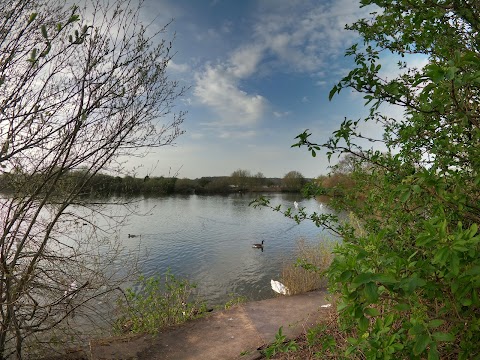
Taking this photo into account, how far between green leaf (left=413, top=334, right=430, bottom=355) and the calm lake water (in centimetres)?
623

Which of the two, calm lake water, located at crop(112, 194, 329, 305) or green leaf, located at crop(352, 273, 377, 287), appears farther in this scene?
calm lake water, located at crop(112, 194, 329, 305)

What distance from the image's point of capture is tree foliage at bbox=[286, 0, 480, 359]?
1135 millimetres

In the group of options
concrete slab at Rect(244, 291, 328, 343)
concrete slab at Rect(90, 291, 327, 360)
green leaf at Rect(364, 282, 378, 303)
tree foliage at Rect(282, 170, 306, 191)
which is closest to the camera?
green leaf at Rect(364, 282, 378, 303)

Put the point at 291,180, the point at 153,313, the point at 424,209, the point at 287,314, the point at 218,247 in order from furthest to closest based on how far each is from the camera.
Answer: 1. the point at 291,180
2. the point at 218,247
3. the point at 153,313
4. the point at 287,314
5. the point at 424,209

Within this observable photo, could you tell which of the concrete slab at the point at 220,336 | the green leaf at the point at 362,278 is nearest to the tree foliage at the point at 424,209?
the green leaf at the point at 362,278

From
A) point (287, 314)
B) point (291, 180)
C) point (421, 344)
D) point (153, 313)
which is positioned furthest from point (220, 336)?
point (291, 180)

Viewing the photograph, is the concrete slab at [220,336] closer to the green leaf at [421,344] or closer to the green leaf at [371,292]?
the green leaf at [421,344]

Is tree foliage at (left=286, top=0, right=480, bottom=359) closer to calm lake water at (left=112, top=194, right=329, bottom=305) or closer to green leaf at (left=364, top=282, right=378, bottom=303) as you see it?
green leaf at (left=364, top=282, right=378, bottom=303)

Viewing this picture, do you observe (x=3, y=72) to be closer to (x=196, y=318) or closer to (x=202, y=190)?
(x=196, y=318)

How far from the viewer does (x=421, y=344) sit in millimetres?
1119

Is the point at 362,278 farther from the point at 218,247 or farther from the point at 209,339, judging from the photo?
the point at 218,247

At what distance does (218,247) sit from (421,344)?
667 inches

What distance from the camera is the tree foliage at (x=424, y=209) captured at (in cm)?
113

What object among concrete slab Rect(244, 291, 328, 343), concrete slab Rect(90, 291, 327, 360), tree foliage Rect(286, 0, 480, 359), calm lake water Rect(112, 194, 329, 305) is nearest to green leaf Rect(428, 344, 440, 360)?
tree foliage Rect(286, 0, 480, 359)
